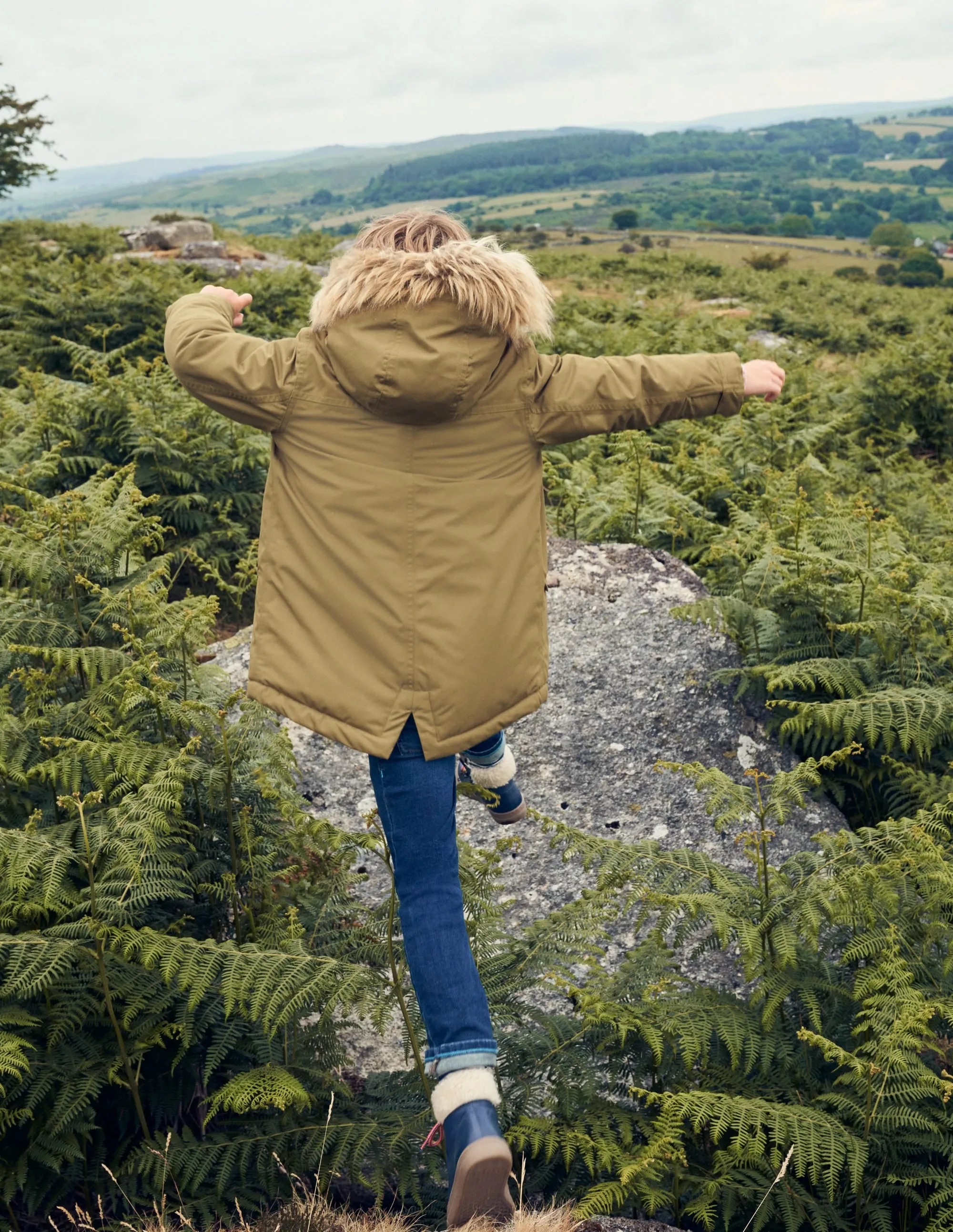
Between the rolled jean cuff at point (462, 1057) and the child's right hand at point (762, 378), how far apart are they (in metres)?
2.16

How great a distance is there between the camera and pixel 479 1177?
2.21 meters

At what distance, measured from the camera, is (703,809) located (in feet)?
14.5

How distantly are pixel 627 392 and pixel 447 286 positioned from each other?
2.20 feet

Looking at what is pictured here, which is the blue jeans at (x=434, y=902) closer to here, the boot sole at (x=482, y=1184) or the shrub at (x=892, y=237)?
the boot sole at (x=482, y=1184)

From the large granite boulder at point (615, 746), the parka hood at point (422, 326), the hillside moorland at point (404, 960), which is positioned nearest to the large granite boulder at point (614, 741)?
the large granite boulder at point (615, 746)

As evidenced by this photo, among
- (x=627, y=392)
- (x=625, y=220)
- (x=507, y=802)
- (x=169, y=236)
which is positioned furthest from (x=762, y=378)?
(x=625, y=220)

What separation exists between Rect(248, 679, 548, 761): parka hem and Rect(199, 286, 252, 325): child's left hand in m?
1.32

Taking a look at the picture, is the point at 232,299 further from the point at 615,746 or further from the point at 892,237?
the point at 892,237

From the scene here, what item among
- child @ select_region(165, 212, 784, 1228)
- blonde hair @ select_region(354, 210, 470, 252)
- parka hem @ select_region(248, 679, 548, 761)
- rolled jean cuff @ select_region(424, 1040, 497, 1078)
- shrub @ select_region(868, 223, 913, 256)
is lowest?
rolled jean cuff @ select_region(424, 1040, 497, 1078)

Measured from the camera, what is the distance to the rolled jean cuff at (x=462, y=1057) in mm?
2422

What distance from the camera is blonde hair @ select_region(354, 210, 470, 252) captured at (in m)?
2.70

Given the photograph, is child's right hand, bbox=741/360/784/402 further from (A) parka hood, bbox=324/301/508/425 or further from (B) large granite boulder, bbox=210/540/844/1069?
(B) large granite boulder, bbox=210/540/844/1069

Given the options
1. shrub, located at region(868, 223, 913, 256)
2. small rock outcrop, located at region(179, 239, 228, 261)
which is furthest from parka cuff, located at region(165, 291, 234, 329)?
shrub, located at region(868, 223, 913, 256)

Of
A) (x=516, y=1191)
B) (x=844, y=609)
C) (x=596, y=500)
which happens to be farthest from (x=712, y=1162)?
(x=596, y=500)
